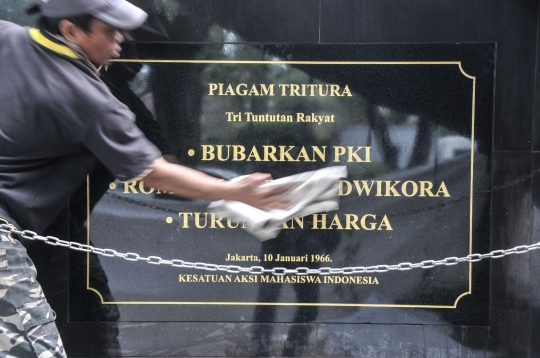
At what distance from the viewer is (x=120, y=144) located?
95.6 inches

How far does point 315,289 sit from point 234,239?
60 cm

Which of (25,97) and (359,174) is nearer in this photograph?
(25,97)

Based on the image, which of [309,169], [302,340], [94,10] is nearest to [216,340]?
[302,340]

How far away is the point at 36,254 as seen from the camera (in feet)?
14.7

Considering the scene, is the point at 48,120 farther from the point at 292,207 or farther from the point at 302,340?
the point at 302,340

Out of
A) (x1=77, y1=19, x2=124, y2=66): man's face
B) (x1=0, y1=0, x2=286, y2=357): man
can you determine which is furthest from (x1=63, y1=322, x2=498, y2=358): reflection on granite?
(x1=77, y1=19, x2=124, y2=66): man's face

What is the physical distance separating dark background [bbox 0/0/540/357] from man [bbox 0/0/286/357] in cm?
191

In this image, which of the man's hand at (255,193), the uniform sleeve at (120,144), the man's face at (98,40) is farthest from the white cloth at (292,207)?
the man's face at (98,40)

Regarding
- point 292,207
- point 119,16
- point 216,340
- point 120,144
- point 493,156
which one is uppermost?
point 119,16

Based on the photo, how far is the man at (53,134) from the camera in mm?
2395

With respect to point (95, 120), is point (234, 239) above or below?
below

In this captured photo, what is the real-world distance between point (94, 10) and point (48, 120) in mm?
409

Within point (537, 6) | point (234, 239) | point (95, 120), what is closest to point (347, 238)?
point (234, 239)

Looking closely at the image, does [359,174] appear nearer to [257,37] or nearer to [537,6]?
[257,37]
